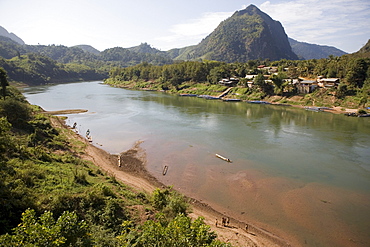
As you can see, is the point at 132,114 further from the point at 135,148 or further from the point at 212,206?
the point at 212,206

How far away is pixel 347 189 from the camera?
854 inches

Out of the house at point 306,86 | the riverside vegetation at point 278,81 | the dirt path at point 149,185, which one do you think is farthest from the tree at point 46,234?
the house at point 306,86

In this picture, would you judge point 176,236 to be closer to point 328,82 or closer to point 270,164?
point 270,164

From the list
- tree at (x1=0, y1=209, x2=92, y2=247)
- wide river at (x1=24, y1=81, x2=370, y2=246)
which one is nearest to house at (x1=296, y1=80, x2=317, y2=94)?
wide river at (x1=24, y1=81, x2=370, y2=246)

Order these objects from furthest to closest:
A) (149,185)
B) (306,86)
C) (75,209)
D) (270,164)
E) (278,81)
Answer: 1. (278,81)
2. (306,86)
3. (270,164)
4. (149,185)
5. (75,209)

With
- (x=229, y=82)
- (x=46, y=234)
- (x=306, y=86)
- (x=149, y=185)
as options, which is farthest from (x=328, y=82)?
(x=46, y=234)

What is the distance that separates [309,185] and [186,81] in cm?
9144

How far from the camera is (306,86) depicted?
70.8 m

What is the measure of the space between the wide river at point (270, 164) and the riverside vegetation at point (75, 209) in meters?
6.16

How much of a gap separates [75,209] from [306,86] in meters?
73.9

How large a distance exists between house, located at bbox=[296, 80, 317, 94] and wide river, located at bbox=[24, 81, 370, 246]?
1973cm

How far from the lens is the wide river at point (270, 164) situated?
56.9ft

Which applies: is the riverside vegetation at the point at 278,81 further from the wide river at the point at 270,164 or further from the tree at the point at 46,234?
the tree at the point at 46,234

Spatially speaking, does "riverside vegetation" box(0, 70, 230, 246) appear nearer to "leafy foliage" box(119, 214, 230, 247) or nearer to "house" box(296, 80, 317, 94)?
"leafy foliage" box(119, 214, 230, 247)
